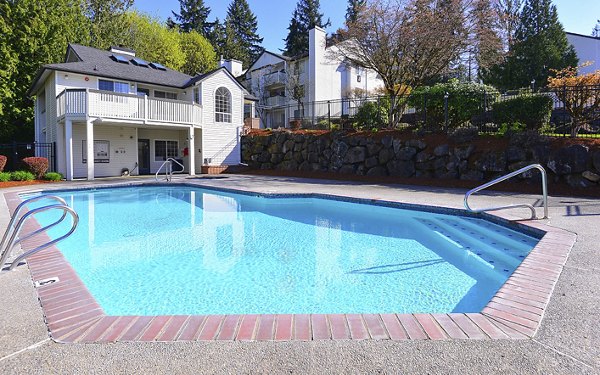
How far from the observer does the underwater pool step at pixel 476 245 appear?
5328mm

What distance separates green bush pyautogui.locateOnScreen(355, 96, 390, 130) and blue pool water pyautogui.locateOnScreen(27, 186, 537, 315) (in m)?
9.37

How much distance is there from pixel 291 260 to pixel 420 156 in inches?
429

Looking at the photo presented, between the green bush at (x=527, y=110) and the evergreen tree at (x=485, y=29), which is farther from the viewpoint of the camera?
the evergreen tree at (x=485, y=29)

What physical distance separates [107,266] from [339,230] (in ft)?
14.8

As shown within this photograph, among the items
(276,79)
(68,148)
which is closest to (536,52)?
(276,79)

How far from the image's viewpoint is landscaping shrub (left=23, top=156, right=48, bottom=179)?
16.3m

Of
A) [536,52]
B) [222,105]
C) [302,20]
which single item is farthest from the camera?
[302,20]

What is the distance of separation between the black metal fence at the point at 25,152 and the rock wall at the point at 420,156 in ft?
35.8

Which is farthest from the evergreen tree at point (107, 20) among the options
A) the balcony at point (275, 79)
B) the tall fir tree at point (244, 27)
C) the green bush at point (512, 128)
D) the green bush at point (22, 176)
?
the green bush at point (512, 128)

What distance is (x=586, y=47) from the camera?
101ft

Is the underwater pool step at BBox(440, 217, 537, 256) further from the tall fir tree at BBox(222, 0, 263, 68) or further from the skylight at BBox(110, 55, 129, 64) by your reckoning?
the tall fir tree at BBox(222, 0, 263, 68)

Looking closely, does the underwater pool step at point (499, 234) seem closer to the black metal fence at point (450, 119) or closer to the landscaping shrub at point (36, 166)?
the black metal fence at point (450, 119)

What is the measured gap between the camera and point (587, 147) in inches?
439

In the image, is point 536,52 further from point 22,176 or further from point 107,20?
point 107,20
